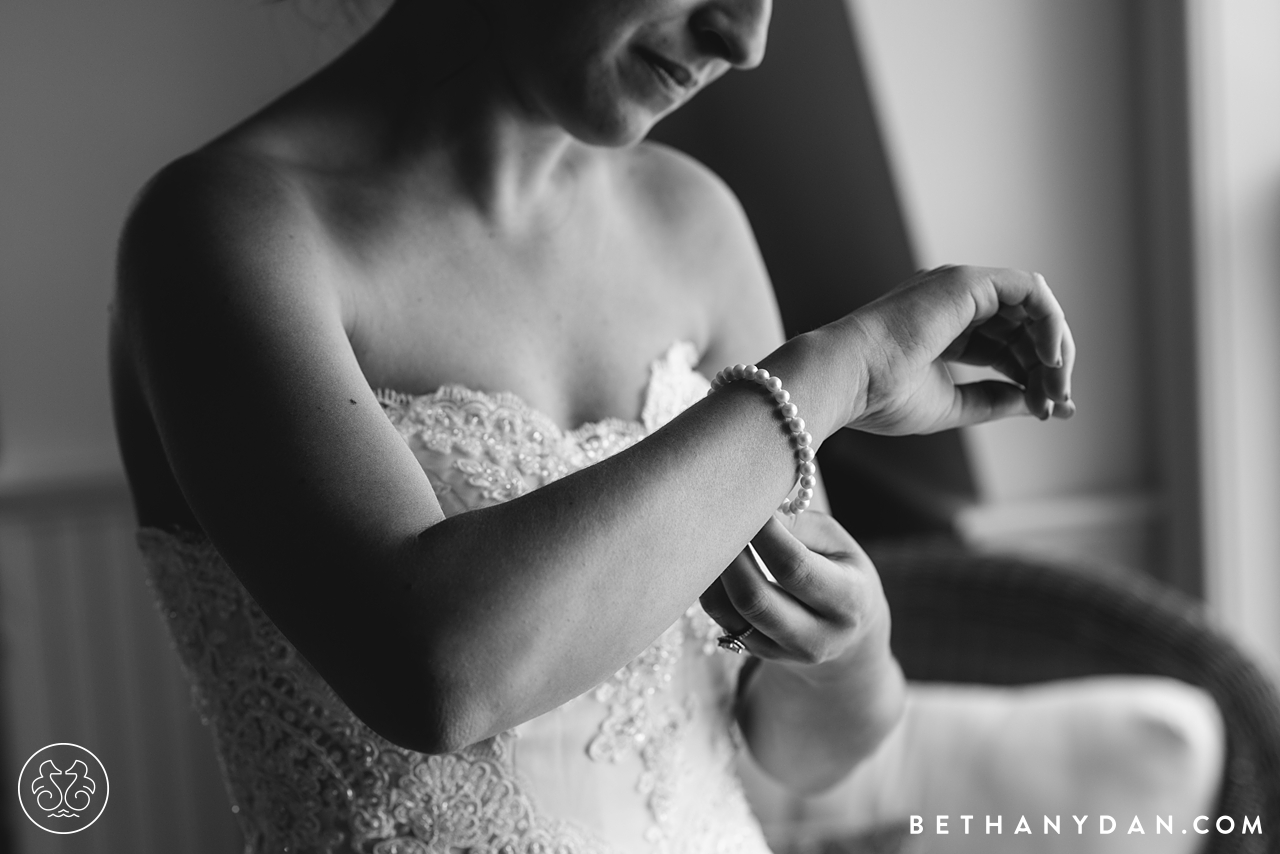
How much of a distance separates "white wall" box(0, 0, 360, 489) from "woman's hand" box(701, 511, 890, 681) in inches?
26.6

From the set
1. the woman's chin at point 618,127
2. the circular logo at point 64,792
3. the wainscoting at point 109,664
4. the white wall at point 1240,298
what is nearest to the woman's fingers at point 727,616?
the woman's chin at point 618,127

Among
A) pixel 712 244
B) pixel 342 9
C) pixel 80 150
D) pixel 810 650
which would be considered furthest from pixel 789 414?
pixel 80 150

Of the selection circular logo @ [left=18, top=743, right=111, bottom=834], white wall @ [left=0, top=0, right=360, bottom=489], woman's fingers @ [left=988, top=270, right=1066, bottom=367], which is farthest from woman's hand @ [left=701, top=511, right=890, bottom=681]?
white wall @ [left=0, top=0, right=360, bottom=489]

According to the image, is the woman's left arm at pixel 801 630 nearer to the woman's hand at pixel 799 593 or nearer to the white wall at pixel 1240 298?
the woman's hand at pixel 799 593

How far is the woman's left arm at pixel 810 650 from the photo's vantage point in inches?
20.6

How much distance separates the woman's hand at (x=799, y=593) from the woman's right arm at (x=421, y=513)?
24 millimetres

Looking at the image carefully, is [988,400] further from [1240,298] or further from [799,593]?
[1240,298]

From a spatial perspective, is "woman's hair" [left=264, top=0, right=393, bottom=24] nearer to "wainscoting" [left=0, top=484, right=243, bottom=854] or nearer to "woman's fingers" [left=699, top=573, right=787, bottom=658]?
"woman's fingers" [left=699, top=573, right=787, bottom=658]

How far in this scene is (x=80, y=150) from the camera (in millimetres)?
1446

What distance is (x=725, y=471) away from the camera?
19.3 inches

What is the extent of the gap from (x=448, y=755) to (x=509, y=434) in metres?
0.19

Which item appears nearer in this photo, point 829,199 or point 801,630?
point 801,630

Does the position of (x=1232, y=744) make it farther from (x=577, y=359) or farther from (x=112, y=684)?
(x=112, y=684)

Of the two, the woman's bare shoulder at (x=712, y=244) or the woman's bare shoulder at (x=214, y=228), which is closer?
the woman's bare shoulder at (x=214, y=228)
